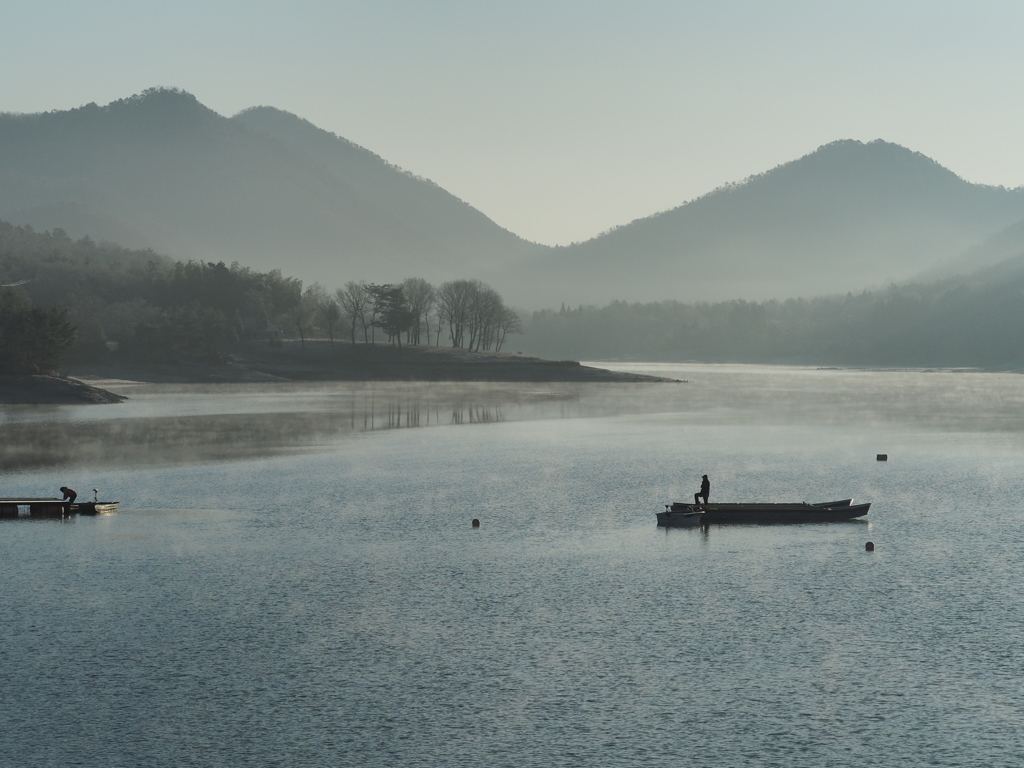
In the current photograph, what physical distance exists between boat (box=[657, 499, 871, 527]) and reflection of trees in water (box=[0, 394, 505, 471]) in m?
39.5

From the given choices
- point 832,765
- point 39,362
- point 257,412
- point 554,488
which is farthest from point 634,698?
point 39,362

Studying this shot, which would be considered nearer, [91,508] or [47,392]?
[91,508]

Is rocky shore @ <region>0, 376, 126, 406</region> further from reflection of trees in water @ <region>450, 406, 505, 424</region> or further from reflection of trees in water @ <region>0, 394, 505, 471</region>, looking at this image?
reflection of trees in water @ <region>450, 406, 505, 424</region>

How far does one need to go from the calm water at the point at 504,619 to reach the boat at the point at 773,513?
53.0 inches

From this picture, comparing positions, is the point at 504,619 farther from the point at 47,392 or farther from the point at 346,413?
the point at 47,392

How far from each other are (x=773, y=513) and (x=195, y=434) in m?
60.3

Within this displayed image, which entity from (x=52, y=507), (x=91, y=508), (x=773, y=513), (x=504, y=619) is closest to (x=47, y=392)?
(x=52, y=507)

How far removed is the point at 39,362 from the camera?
152500 millimetres

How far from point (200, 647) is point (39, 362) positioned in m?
133

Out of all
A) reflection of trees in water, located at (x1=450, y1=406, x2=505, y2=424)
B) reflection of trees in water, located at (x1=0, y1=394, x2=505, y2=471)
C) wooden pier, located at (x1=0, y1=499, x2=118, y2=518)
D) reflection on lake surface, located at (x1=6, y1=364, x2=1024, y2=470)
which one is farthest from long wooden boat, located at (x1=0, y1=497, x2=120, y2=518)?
reflection of trees in water, located at (x1=450, y1=406, x2=505, y2=424)

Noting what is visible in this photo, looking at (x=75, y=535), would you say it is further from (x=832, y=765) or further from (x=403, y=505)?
(x=832, y=765)

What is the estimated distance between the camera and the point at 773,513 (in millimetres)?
56688

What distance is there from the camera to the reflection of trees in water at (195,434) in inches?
3226

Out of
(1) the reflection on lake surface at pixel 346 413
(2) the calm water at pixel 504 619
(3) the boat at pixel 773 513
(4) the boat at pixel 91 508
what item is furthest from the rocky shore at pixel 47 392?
(3) the boat at pixel 773 513
